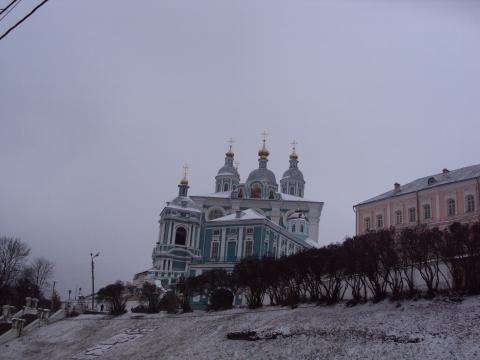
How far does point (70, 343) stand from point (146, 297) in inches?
341

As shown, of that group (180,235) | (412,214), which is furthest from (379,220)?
(180,235)

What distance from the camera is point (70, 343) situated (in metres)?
32.8

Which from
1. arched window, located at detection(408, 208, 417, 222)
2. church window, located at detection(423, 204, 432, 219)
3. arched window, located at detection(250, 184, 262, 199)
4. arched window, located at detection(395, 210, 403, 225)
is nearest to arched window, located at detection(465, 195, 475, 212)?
church window, located at detection(423, 204, 432, 219)

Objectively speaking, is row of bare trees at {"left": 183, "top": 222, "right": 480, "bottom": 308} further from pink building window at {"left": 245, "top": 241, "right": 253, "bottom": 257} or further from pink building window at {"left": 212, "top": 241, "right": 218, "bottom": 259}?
pink building window at {"left": 212, "top": 241, "right": 218, "bottom": 259}

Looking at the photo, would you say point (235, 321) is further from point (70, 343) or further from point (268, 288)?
point (70, 343)

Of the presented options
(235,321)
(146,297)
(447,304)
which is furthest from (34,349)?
(447,304)

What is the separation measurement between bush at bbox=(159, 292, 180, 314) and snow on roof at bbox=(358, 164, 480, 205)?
59.8ft

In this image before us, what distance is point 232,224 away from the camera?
55000 mm

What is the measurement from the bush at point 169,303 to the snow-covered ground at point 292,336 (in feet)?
11.8

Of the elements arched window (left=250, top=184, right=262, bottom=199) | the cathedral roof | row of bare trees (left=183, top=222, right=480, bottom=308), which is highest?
the cathedral roof

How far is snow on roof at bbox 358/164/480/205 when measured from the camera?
4103 centimetres

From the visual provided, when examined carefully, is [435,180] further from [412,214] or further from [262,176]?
[262,176]

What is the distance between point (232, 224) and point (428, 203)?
20.0 m

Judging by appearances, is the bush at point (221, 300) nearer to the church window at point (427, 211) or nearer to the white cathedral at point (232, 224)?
the white cathedral at point (232, 224)
